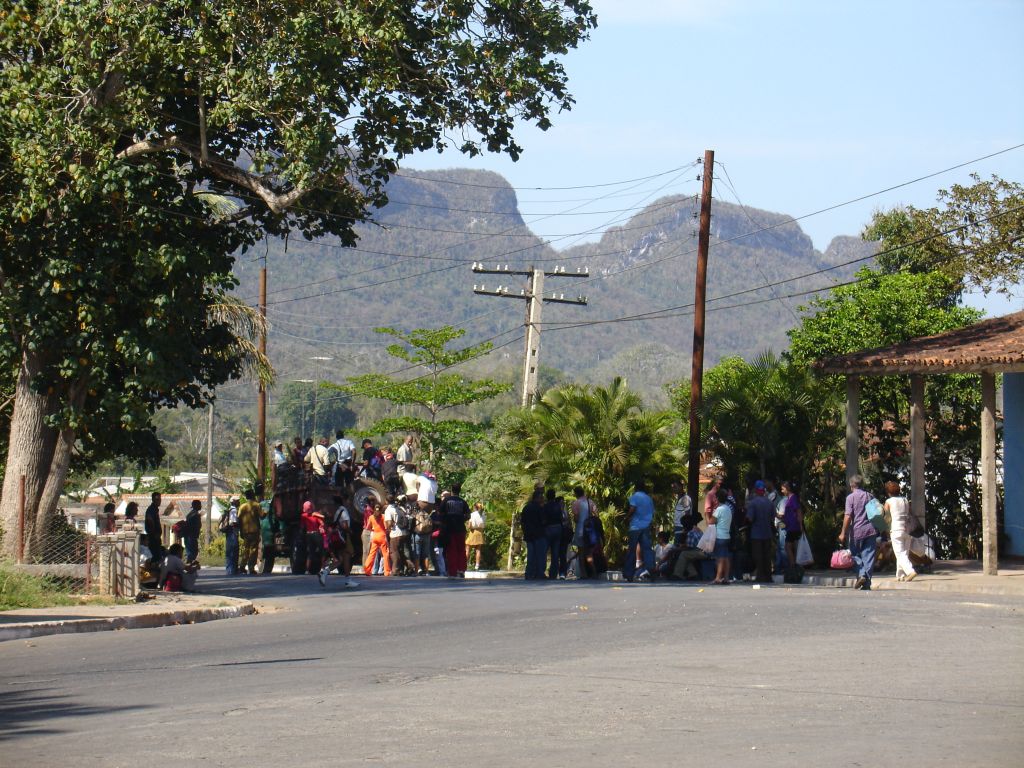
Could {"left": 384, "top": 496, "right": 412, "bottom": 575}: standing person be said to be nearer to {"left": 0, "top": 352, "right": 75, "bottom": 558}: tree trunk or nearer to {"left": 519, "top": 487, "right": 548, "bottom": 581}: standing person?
{"left": 519, "top": 487, "right": 548, "bottom": 581}: standing person

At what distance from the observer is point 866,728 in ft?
27.0

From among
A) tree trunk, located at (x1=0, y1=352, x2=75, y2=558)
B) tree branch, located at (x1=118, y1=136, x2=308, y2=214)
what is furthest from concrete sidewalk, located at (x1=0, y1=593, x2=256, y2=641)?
tree branch, located at (x1=118, y1=136, x2=308, y2=214)

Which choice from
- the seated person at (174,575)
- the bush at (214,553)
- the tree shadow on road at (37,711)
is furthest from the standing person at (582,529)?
the bush at (214,553)

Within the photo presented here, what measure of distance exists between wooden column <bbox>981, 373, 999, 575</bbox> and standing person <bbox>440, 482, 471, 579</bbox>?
9.61 meters

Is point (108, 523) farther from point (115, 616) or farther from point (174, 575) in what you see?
point (115, 616)

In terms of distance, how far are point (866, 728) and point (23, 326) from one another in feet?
51.2

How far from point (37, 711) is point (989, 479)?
1693cm

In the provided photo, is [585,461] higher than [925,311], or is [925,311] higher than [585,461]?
[925,311]

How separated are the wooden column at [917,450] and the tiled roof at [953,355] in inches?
28.3

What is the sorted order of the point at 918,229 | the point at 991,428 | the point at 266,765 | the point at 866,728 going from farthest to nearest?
the point at 918,229
the point at 991,428
the point at 866,728
the point at 266,765

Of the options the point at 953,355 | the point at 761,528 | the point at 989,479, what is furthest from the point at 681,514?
the point at 953,355

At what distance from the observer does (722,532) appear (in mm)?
22297

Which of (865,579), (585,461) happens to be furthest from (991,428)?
(585,461)

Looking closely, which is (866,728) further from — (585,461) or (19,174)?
(585,461)
